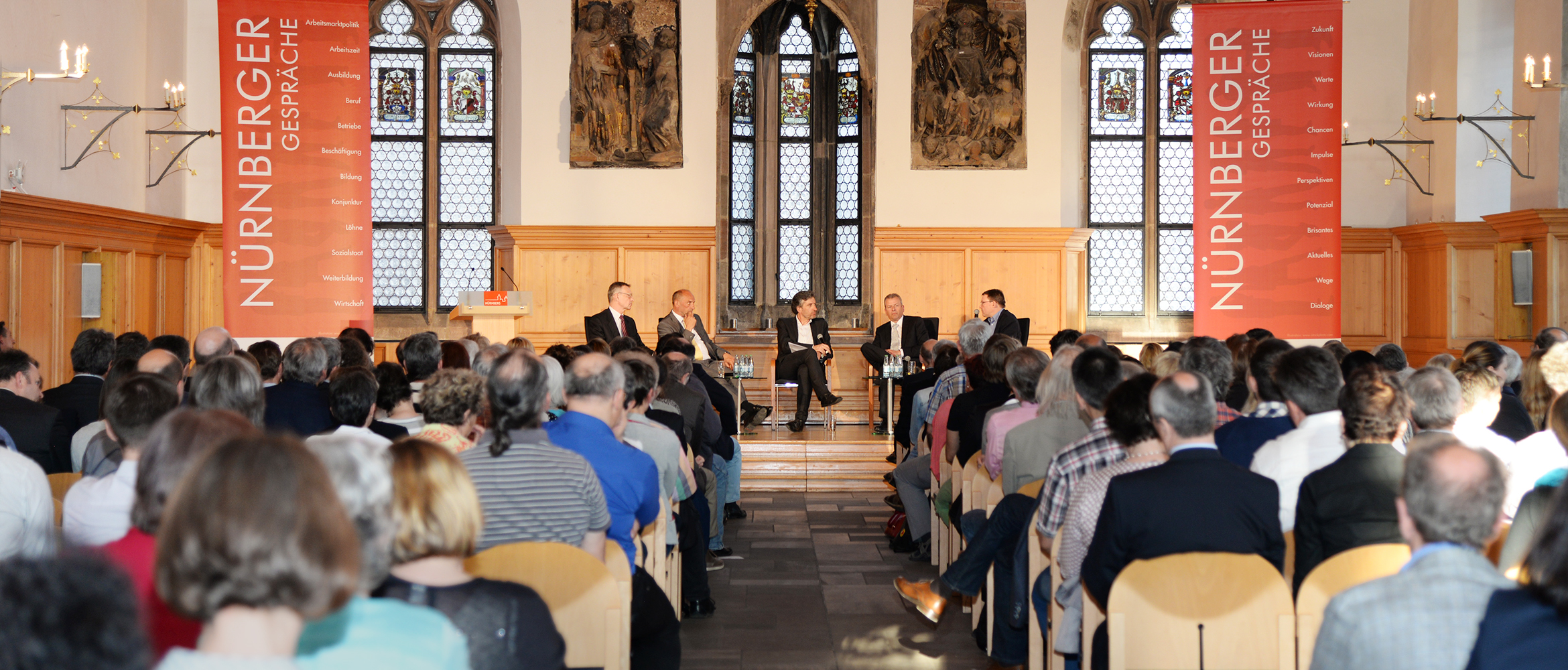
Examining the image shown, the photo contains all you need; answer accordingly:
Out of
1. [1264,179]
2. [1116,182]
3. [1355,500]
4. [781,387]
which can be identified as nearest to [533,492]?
[1355,500]

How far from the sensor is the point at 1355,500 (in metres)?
2.78

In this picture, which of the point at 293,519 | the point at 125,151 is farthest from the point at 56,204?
the point at 293,519

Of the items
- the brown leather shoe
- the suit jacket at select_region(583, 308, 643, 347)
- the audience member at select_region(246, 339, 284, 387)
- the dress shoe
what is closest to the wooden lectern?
the suit jacket at select_region(583, 308, 643, 347)

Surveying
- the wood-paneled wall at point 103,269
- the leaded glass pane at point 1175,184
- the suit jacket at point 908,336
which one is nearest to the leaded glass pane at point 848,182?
the suit jacket at point 908,336

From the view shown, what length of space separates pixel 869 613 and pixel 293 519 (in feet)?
13.2

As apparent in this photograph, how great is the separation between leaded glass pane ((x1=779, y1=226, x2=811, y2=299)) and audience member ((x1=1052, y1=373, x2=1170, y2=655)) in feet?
29.5

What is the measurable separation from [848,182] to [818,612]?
7729 mm

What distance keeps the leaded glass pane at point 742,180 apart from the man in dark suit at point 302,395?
25.1 feet

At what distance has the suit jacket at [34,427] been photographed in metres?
4.11

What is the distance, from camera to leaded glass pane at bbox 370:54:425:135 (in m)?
12.1

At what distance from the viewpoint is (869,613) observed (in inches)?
197

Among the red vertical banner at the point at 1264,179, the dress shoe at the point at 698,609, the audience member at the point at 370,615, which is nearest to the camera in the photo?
the audience member at the point at 370,615

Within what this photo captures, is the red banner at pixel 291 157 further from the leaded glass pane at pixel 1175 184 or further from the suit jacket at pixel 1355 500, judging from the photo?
the leaded glass pane at pixel 1175 184

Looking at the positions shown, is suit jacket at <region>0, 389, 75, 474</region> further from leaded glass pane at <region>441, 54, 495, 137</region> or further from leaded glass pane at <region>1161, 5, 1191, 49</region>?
leaded glass pane at <region>1161, 5, 1191, 49</region>
